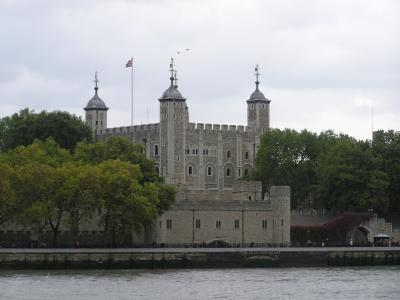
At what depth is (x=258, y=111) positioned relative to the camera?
503 ft

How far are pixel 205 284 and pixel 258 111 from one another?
7650 centimetres

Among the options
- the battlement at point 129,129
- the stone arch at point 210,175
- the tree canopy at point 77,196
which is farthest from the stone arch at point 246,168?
the tree canopy at point 77,196

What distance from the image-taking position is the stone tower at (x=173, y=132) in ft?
454

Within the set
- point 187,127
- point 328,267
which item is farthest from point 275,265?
point 187,127

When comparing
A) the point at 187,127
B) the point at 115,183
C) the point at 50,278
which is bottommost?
the point at 50,278

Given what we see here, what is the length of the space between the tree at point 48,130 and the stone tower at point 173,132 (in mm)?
9526

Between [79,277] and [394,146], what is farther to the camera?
[394,146]

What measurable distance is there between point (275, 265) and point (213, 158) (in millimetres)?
56245

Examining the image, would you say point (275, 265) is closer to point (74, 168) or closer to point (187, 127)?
point (74, 168)

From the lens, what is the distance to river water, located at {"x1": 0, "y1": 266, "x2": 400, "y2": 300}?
72.5 m

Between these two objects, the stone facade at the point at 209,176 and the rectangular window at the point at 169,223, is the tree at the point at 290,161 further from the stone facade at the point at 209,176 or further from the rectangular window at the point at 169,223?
the rectangular window at the point at 169,223

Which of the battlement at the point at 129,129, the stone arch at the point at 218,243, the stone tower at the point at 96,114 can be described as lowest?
the stone arch at the point at 218,243

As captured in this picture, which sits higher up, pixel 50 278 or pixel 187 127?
pixel 187 127

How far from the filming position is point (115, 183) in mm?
97000
